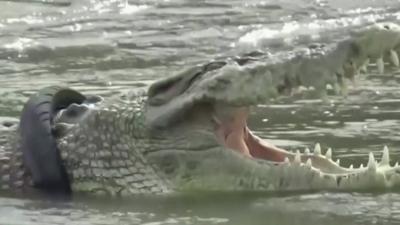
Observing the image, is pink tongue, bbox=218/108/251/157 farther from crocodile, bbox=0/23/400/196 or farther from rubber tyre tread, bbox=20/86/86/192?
rubber tyre tread, bbox=20/86/86/192

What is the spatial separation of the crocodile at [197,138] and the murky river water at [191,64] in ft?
0.28

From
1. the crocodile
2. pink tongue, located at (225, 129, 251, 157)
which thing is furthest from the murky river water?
pink tongue, located at (225, 129, 251, 157)

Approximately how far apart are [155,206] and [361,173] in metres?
0.87

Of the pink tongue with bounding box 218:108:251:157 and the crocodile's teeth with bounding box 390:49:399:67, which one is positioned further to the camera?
the pink tongue with bounding box 218:108:251:157

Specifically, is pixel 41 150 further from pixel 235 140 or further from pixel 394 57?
pixel 394 57

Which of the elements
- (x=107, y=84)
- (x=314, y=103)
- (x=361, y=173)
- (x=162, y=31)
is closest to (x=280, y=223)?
(x=361, y=173)

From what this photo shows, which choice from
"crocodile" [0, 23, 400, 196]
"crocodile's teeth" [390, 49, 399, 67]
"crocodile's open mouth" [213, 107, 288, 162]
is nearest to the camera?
"crocodile's teeth" [390, 49, 399, 67]

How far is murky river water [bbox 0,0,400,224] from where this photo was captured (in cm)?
500

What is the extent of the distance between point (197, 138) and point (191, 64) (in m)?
3.11

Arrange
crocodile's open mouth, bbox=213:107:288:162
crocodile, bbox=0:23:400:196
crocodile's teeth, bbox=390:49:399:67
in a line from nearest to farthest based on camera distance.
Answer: crocodile's teeth, bbox=390:49:399:67, crocodile, bbox=0:23:400:196, crocodile's open mouth, bbox=213:107:288:162

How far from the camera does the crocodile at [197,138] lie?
5.09 metres

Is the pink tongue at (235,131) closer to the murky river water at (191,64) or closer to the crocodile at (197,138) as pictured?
the crocodile at (197,138)

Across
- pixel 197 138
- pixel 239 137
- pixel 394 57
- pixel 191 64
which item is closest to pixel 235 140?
pixel 239 137

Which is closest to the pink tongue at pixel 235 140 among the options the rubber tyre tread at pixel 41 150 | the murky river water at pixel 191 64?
the murky river water at pixel 191 64
